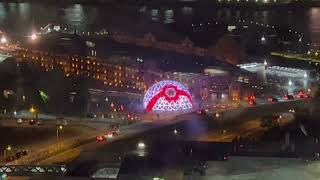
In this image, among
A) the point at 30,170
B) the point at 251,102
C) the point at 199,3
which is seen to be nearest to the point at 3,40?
the point at 251,102

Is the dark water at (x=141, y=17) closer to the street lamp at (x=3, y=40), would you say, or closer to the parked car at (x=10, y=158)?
the street lamp at (x=3, y=40)

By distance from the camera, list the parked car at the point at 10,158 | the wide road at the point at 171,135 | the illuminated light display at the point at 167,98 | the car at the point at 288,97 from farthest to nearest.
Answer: the car at the point at 288,97 → the illuminated light display at the point at 167,98 → the parked car at the point at 10,158 → the wide road at the point at 171,135

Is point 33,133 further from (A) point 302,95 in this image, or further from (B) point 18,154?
(A) point 302,95

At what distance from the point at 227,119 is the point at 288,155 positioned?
2.77 meters

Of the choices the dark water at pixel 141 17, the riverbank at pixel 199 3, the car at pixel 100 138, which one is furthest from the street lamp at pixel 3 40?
the riverbank at pixel 199 3

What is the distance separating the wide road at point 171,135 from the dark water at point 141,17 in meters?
7.93

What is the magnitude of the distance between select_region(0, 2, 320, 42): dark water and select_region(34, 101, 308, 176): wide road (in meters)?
7.93

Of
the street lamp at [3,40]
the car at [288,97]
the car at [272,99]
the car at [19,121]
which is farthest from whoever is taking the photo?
the street lamp at [3,40]

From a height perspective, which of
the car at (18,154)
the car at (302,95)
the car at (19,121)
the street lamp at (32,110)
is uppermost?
the car at (302,95)

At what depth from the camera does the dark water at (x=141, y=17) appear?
16.6 metres

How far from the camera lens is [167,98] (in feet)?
24.5

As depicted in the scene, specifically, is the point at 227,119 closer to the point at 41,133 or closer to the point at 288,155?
the point at 41,133

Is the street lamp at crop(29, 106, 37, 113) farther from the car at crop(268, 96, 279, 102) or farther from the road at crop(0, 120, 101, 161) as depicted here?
the car at crop(268, 96, 279, 102)

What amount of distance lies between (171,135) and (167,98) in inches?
69.1
